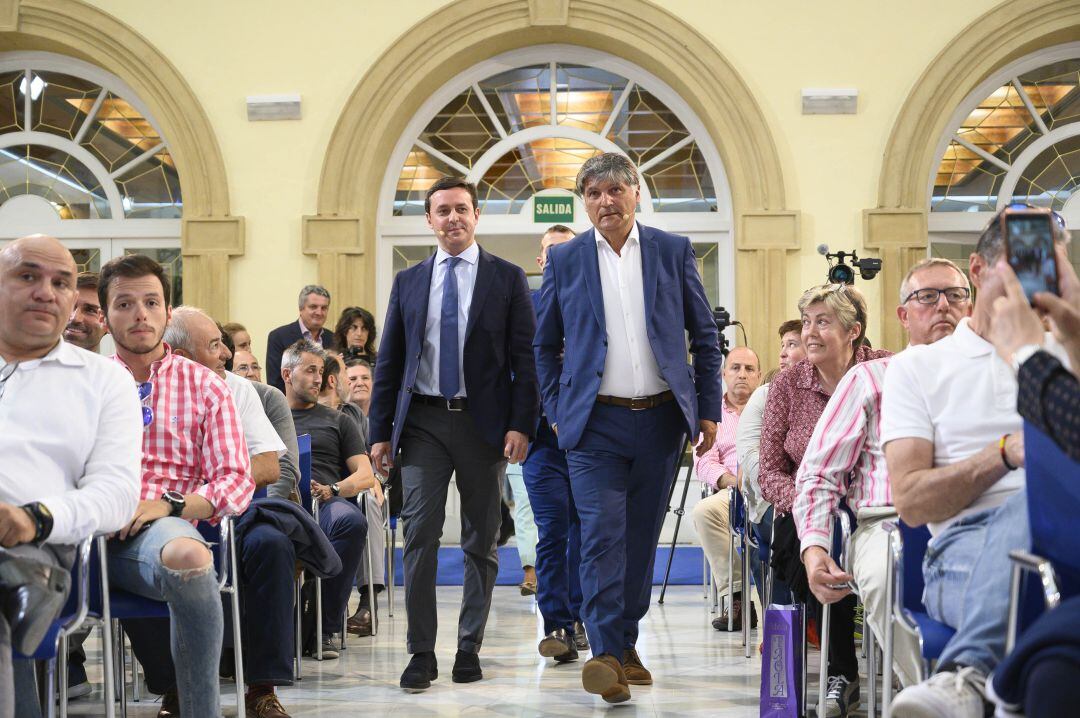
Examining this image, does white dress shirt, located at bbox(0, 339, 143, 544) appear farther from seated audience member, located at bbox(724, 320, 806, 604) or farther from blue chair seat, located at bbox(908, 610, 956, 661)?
seated audience member, located at bbox(724, 320, 806, 604)

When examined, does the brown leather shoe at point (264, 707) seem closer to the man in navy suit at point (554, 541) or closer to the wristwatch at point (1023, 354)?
the man in navy suit at point (554, 541)

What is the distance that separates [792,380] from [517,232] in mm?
5317

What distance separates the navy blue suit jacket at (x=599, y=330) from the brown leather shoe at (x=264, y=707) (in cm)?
117

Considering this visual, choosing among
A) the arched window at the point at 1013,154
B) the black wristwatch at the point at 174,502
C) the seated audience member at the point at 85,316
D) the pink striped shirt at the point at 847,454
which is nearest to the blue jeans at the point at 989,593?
the pink striped shirt at the point at 847,454

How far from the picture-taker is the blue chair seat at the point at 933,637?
7.60 ft

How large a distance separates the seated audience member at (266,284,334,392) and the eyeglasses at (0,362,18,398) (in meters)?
4.48

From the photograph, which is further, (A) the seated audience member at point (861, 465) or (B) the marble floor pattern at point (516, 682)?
(B) the marble floor pattern at point (516, 682)

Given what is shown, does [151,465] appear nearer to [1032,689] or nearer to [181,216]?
[1032,689]

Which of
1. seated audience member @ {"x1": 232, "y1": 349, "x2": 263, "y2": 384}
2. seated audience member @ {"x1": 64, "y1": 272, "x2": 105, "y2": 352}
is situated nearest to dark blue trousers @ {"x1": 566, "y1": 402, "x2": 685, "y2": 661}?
seated audience member @ {"x1": 64, "y1": 272, "x2": 105, "y2": 352}

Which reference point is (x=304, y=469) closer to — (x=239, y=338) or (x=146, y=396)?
(x=146, y=396)

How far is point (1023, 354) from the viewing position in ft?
6.12

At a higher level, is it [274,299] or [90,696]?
[274,299]

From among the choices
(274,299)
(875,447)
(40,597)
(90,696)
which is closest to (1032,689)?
(875,447)

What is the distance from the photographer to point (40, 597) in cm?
240
